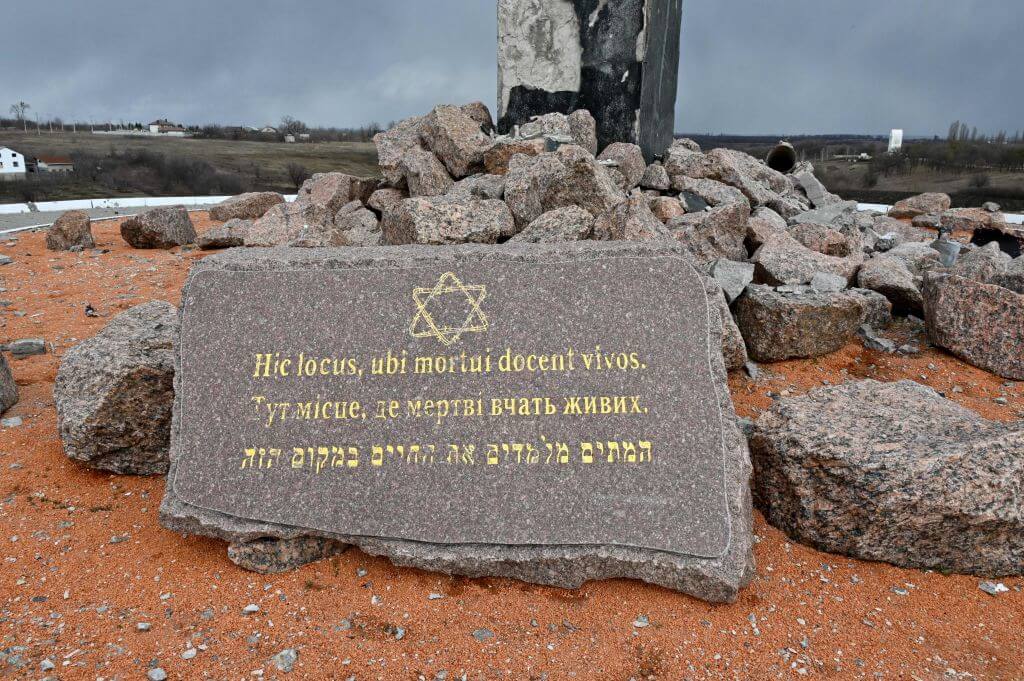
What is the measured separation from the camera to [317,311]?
129 inches

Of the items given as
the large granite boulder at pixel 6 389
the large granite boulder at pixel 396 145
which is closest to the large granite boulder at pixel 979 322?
the large granite boulder at pixel 396 145

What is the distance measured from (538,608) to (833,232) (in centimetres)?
536

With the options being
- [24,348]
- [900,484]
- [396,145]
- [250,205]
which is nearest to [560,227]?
[900,484]

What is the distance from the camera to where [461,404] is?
3088mm

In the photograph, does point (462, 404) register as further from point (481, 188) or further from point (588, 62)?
point (588, 62)

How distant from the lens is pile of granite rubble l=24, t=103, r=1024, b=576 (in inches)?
116

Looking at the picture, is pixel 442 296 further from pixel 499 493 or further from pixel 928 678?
pixel 928 678

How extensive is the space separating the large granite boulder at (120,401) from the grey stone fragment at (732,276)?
12.2 ft

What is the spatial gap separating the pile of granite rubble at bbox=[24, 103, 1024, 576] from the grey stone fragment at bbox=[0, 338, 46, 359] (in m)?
1.18

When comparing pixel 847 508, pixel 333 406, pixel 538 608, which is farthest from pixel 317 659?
pixel 847 508

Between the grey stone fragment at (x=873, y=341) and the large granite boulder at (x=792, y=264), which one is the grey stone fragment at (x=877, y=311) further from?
the large granite boulder at (x=792, y=264)

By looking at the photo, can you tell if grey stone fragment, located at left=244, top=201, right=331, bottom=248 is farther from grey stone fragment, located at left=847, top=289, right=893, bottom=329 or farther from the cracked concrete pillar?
grey stone fragment, located at left=847, top=289, right=893, bottom=329

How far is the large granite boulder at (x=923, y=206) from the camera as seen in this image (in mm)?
12430

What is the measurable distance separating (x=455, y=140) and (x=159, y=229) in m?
4.88
